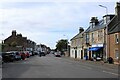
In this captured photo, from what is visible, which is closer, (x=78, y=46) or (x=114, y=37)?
(x=114, y=37)

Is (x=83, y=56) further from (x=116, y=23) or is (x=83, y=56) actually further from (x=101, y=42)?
(x=116, y=23)

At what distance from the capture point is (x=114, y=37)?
186ft

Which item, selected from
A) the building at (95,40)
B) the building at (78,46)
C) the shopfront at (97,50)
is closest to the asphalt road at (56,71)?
the building at (95,40)

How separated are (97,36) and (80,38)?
69.3ft

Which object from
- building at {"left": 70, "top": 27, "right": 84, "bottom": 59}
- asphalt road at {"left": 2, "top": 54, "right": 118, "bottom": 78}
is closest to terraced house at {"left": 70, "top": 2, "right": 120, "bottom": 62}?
building at {"left": 70, "top": 27, "right": 84, "bottom": 59}

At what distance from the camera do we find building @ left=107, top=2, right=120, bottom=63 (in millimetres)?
54744

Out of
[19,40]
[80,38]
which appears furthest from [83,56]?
[19,40]

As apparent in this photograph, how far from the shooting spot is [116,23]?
6125 centimetres

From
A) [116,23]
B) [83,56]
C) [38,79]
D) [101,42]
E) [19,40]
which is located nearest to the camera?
[38,79]

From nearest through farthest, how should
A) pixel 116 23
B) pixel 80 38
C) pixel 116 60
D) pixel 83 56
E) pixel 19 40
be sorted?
pixel 116 60 → pixel 116 23 → pixel 83 56 → pixel 80 38 → pixel 19 40

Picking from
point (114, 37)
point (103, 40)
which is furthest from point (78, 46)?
point (114, 37)

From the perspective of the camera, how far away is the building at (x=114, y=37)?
54.7m

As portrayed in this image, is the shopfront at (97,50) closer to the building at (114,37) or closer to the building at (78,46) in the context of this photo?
the building at (114,37)

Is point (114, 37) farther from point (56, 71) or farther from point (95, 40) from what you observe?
point (56, 71)
